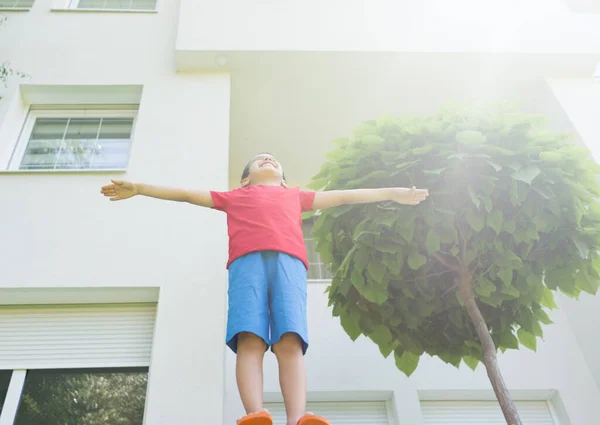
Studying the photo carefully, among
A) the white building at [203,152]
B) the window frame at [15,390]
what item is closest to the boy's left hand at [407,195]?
the white building at [203,152]

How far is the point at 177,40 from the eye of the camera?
5684 mm

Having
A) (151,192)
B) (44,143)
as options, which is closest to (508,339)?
(151,192)

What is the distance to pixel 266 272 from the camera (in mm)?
2484

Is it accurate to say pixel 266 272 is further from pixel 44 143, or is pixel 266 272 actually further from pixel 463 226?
pixel 44 143

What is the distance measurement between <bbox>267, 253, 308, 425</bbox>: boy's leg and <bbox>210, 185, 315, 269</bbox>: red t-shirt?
0.11 metres

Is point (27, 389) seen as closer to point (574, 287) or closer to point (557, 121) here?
point (574, 287)

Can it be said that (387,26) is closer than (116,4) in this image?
Yes

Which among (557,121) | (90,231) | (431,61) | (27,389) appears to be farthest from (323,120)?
(27,389)

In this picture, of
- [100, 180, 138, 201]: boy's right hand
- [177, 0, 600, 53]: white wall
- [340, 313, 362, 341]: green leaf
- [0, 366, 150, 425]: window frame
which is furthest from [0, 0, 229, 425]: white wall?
[100, 180, 138, 201]: boy's right hand

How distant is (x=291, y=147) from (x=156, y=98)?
89.4 inches

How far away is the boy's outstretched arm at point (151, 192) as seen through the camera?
2.64 m

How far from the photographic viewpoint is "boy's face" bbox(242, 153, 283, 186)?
9.76 feet

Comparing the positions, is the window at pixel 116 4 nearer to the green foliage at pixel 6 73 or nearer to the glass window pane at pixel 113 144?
the green foliage at pixel 6 73

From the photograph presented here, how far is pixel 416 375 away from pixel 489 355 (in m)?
2.01
